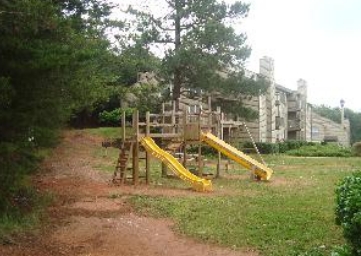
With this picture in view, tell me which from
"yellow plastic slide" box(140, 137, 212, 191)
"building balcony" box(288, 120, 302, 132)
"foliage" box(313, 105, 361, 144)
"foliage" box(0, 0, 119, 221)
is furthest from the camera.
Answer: "foliage" box(313, 105, 361, 144)

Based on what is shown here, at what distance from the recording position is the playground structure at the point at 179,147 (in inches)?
704

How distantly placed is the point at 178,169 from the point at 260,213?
5.53m

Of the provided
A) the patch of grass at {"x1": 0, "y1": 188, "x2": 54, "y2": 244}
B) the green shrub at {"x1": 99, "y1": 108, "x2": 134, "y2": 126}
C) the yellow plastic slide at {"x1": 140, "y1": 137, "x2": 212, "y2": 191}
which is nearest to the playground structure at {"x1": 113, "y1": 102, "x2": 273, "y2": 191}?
the yellow plastic slide at {"x1": 140, "y1": 137, "x2": 212, "y2": 191}

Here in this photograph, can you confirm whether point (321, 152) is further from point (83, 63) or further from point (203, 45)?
point (83, 63)

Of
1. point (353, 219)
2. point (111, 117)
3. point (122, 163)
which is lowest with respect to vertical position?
point (353, 219)

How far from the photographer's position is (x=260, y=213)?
40.7 feet

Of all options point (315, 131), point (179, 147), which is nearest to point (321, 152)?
point (179, 147)

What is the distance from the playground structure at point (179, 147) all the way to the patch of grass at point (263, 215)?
1180 millimetres

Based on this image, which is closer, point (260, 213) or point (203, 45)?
point (260, 213)

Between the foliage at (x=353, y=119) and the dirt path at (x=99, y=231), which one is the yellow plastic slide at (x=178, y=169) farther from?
the foliage at (x=353, y=119)

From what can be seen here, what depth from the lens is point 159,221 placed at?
1203cm

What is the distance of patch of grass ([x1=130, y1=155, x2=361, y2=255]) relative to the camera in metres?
9.80

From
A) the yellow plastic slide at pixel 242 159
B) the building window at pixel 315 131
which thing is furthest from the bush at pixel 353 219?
the building window at pixel 315 131

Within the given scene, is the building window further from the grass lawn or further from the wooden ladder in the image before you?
the wooden ladder
